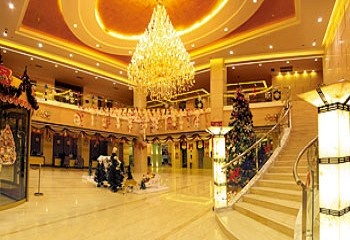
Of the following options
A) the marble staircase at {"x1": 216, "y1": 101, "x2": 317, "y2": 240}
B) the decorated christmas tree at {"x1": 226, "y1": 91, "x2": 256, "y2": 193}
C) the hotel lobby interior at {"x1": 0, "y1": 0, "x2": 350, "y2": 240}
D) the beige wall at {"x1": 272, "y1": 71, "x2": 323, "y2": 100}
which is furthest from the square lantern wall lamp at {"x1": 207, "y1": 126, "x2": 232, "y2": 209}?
the beige wall at {"x1": 272, "y1": 71, "x2": 323, "y2": 100}

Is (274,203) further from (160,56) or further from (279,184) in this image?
(160,56)

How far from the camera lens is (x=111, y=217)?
6094 mm

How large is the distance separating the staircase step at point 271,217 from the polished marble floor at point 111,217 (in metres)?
0.69

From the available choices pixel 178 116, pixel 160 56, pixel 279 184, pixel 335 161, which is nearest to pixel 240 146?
pixel 279 184

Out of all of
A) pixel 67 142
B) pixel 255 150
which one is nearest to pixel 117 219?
pixel 255 150

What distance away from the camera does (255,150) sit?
7.81m

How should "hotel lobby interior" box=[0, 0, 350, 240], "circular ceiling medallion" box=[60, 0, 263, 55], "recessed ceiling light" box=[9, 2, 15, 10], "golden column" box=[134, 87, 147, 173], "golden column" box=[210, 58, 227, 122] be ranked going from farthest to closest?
"golden column" box=[134, 87, 147, 173] < "golden column" box=[210, 58, 227, 122] < "circular ceiling medallion" box=[60, 0, 263, 55] < "recessed ceiling light" box=[9, 2, 15, 10] < "hotel lobby interior" box=[0, 0, 350, 240]

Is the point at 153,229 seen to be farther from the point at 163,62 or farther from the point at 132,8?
the point at 132,8

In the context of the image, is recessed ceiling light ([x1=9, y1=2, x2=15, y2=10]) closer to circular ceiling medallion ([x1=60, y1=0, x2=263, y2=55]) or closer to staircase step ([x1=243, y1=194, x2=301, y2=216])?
circular ceiling medallion ([x1=60, y1=0, x2=263, y2=55])

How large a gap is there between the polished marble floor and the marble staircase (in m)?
0.36

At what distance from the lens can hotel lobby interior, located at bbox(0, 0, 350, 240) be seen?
180 inches

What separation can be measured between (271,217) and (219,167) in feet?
5.79

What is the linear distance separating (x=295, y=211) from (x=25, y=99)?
679 centimetres

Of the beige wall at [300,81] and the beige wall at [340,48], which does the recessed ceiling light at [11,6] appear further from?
the beige wall at [300,81]
